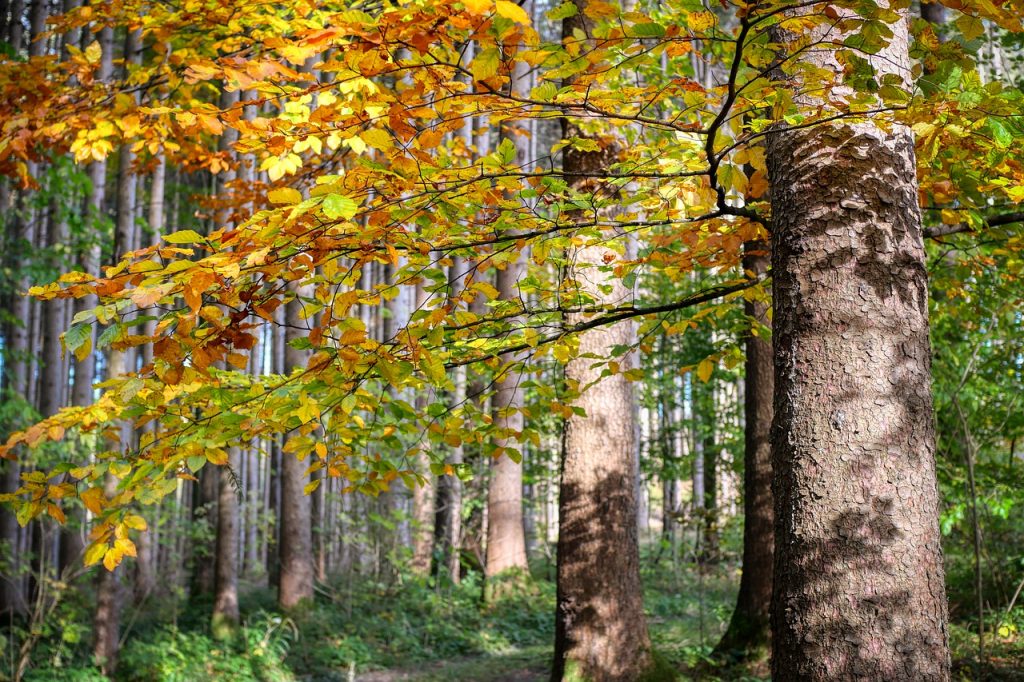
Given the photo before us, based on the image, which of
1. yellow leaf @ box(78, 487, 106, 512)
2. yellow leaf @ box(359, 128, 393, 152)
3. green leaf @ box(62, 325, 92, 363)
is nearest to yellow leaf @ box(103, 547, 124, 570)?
yellow leaf @ box(78, 487, 106, 512)

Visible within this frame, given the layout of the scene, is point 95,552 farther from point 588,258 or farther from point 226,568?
point 226,568

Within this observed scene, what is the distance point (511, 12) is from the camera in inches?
58.2

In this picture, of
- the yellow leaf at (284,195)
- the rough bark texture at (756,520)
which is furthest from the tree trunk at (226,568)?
the yellow leaf at (284,195)

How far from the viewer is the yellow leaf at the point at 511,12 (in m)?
1.47

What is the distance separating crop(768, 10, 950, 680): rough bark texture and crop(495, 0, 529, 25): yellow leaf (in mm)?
984

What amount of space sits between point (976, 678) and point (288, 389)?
5.60m

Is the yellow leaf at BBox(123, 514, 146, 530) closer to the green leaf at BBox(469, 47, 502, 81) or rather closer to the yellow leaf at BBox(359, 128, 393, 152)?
the yellow leaf at BBox(359, 128, 393, 152)

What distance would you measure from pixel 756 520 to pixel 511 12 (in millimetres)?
6001

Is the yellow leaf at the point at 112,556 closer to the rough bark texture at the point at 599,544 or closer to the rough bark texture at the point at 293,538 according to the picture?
the rough bark texture at the point at 599,544

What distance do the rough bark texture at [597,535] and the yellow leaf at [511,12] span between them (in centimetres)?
366

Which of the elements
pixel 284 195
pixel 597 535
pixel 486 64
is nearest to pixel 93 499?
pixel 284 195

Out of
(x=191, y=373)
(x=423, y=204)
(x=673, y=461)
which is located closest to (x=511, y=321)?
(x=423, y=204)

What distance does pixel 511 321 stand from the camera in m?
3.04

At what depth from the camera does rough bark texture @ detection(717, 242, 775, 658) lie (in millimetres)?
6410
